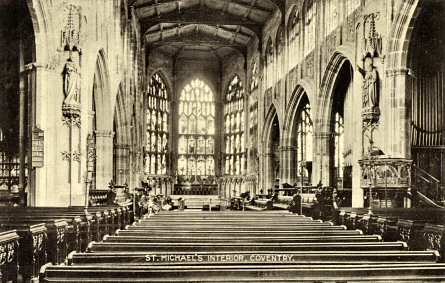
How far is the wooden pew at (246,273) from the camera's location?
14.4ft

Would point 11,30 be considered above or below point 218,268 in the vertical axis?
above

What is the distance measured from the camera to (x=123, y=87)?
81.1ft

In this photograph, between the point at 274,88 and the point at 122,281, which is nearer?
the point at 122,281

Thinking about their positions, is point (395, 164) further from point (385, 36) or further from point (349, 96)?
point (349, 96)

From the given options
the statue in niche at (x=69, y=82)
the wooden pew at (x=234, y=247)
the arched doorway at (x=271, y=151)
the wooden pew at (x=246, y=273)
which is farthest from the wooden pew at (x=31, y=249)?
the arched doorway at (x=271, y=151)

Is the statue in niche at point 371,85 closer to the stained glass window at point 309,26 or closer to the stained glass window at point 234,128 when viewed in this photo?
the stained glass window at point 309,26

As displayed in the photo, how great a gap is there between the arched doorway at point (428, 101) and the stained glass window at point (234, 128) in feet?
76.9

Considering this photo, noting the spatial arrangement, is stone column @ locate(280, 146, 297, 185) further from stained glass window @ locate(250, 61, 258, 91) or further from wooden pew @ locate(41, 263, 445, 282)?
wooden pew @ locate(41, 263, 445, 282)

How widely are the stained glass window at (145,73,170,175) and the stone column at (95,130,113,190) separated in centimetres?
1639

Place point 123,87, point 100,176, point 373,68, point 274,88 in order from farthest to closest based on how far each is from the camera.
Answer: point 274,88 < point 123,87 < point 100,176 < point 373,68

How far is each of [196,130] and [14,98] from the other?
76.3 feet

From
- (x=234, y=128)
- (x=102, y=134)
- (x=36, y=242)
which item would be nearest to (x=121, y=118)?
(x=102, y=134)

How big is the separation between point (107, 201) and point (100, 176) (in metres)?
4.80

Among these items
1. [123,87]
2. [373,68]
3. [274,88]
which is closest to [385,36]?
[373,68]
